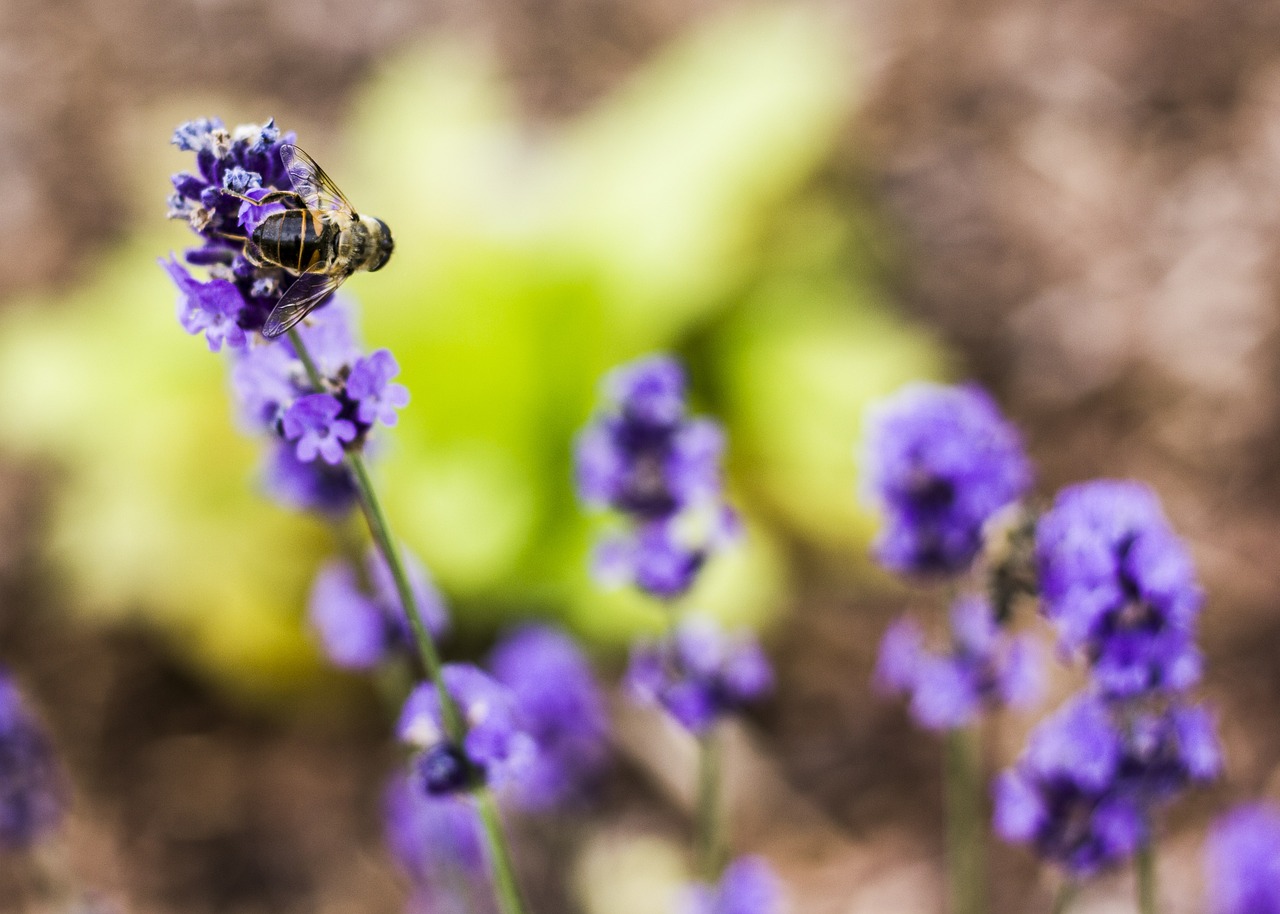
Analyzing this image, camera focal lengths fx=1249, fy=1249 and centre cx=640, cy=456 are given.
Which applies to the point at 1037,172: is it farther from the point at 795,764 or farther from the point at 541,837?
the point at 541,837

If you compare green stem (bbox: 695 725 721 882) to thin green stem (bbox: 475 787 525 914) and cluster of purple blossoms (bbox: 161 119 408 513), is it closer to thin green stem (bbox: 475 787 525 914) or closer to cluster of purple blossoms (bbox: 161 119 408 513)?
thin green stem (bbox: 475 787 525 914)

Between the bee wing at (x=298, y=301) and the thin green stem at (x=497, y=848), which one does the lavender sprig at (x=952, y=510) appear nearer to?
the thin green stem at (x=497, y=848)

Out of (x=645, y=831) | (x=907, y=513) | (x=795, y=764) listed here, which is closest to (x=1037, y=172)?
(x=795, y=764)

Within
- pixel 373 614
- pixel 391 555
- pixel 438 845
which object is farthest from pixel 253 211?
pixel 438 845

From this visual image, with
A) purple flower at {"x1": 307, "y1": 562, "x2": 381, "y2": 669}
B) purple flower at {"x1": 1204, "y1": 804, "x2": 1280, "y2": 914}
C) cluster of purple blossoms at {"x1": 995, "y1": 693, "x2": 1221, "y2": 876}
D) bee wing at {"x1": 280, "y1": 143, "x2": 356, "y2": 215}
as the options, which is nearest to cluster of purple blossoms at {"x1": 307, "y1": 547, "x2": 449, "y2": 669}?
purple flower at {"x1": 307, "y1": 562, "x2": 381, "y2": 669}

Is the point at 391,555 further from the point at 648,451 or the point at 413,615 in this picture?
the point at 648,451
